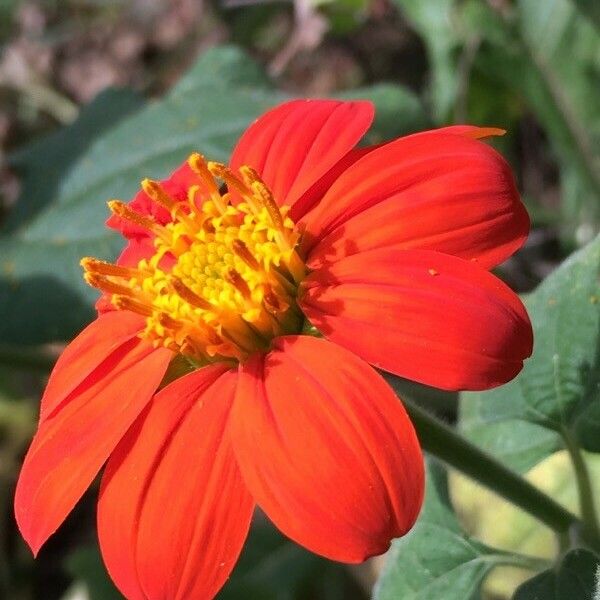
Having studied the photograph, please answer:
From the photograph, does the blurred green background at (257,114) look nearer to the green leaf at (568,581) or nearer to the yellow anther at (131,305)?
the green leaf at (568,581)

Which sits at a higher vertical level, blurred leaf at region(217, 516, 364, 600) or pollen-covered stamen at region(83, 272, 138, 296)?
pollen-covered stamen at region(83, 272, 138, 296)

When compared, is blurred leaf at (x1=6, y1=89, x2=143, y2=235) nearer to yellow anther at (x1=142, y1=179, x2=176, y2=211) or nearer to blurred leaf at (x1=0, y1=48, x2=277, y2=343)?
blurred leaf at (x1=0, y1=48, x2=277, y2=343)

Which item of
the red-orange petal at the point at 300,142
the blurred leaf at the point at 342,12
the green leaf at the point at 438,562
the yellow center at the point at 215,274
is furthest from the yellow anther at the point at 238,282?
the blurred leaf at the point at 342,12

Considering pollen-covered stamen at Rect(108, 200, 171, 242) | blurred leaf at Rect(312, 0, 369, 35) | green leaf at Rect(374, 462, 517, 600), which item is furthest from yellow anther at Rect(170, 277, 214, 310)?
blurred leaf at Rect(312, 0, 369, 35)

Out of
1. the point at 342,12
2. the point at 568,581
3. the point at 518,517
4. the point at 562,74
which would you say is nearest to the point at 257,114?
the point at 342,12

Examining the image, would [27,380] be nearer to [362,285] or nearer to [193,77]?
[193,77]

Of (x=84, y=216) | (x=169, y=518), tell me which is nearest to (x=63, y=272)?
(x=84, y=216)
